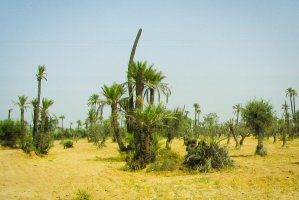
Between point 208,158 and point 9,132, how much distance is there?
2940cm

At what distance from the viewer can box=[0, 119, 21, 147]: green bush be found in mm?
35531

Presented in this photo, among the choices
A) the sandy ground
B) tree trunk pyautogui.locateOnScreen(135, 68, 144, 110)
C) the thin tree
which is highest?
tree trunk pyautogui.locateOnScreen(135, 68, 144, 110)

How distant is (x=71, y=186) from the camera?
10781 millimetres

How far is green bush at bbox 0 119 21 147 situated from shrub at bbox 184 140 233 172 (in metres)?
27.7

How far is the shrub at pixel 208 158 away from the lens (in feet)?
47.4

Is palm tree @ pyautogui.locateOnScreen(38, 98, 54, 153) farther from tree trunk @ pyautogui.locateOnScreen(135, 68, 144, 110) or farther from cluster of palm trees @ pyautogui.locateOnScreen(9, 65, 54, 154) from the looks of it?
tree trunk @ pyautogui.locateOnScreen(135, 68, 144, 110)

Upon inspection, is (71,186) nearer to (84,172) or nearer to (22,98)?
(84,172)

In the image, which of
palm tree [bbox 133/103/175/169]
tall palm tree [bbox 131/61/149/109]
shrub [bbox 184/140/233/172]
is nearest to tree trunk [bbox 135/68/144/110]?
tall palm tree [bbox 131/61/149/109]

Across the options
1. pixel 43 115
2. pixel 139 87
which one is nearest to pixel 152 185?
pixel 139 87

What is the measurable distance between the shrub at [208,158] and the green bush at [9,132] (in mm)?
27732

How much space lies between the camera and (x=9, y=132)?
35938mm

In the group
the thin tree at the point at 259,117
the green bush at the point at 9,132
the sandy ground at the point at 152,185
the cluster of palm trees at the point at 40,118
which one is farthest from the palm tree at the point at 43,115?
the thin tree at the point at 259,117

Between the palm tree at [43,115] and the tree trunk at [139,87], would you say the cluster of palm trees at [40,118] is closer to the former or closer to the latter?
the palm tree at [43,115]

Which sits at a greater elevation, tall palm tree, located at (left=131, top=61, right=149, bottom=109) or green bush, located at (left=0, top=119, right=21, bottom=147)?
tall palm tree, located at (left=131, top=61, right=149, bottom=109)
